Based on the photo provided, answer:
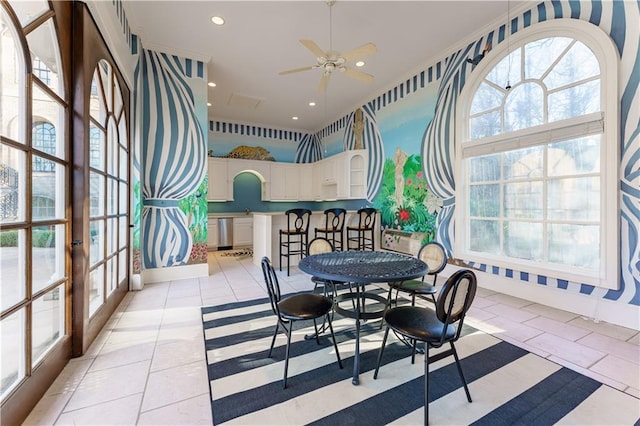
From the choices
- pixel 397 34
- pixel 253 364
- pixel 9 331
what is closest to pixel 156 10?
pixel 397 34

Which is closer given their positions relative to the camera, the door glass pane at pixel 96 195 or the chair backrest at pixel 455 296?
the chair backrest at pixel 455 296

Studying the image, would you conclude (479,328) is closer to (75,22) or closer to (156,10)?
(75,22)

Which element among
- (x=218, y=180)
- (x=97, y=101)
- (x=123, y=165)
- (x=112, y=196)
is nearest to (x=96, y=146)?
(x=97, y=101)

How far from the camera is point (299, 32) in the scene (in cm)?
355

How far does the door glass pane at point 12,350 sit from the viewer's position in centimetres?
130

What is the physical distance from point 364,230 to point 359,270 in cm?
319

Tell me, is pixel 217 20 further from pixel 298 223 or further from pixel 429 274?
pixel 429 274

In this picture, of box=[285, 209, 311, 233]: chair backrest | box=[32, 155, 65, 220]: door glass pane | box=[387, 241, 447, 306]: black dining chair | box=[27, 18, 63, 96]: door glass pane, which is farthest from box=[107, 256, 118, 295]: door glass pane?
box=[387, 241, 447, 306]: black dining chair

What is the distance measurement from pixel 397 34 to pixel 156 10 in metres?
3.04

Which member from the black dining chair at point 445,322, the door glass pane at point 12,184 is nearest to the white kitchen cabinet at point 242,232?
the door glass pane at point 12,184

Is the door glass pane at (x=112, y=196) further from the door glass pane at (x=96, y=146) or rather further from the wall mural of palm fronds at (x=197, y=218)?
the wall mural of palm fronds at (x=197, y=218)

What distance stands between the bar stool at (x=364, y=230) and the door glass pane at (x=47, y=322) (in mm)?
3970

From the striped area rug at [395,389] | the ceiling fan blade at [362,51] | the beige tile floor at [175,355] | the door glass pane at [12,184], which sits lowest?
the striped area rug at [395,389]

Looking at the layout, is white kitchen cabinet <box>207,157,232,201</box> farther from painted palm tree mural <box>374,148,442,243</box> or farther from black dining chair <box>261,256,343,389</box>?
black dining chair <box>261,256,343,389</box>
